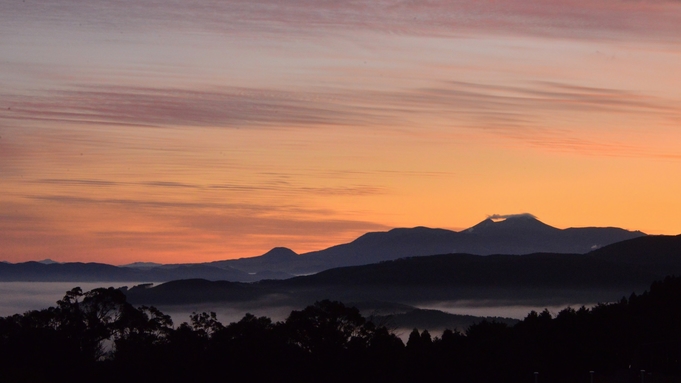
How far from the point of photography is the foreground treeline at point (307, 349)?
88.1 m

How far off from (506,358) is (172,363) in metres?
32.3

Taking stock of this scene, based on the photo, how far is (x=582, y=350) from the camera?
9200cm

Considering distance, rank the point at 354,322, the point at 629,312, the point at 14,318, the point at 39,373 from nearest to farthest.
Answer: the point at 39,373, the point at 354,322, the point at 14,318, the point at 629,312

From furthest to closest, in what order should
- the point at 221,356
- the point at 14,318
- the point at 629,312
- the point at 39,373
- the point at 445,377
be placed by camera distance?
the point at 629,312
the point at 14,318
the point at 221,356
the point at 445,377
the point at 39,373

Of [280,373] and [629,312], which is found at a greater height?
[629,312]

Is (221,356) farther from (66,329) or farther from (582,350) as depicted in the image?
(582,350)

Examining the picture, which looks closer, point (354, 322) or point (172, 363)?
point (172, 363)

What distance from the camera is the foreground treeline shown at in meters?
88.1

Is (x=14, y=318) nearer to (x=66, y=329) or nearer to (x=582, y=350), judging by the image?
(x=66, y=329)

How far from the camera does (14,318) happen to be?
108 metres

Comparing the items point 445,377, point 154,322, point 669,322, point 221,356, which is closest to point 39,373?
point 221,356

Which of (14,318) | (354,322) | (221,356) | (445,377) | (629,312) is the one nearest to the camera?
(445,377)

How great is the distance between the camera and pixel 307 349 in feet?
322

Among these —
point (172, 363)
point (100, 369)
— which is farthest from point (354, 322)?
→ point (100, 369)
